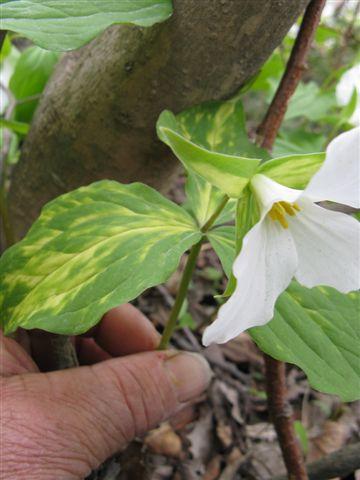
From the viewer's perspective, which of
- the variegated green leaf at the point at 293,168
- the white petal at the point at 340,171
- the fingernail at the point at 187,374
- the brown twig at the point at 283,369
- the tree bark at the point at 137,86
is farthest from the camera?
the fingernail at the point at 187,374

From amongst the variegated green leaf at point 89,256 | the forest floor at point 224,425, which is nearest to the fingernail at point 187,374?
the forest floor at point 224,425

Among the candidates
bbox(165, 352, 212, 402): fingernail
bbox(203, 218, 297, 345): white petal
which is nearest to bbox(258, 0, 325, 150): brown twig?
bbox(203, 218, 297, 345): white petal

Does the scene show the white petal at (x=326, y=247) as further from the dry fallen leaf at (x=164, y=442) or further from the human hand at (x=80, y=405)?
the dry fallen leaf at (x=164, y=442)

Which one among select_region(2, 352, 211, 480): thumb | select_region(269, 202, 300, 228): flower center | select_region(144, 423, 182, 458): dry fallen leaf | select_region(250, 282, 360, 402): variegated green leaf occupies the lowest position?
select_region(144, 423, 182, 458): dry fallen leaf

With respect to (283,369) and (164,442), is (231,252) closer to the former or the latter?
(283,369)

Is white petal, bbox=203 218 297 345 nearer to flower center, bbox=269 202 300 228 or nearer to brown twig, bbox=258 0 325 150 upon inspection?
flower center, bbox=269 202 300 228

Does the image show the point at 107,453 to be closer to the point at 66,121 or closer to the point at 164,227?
the point at 164,227
